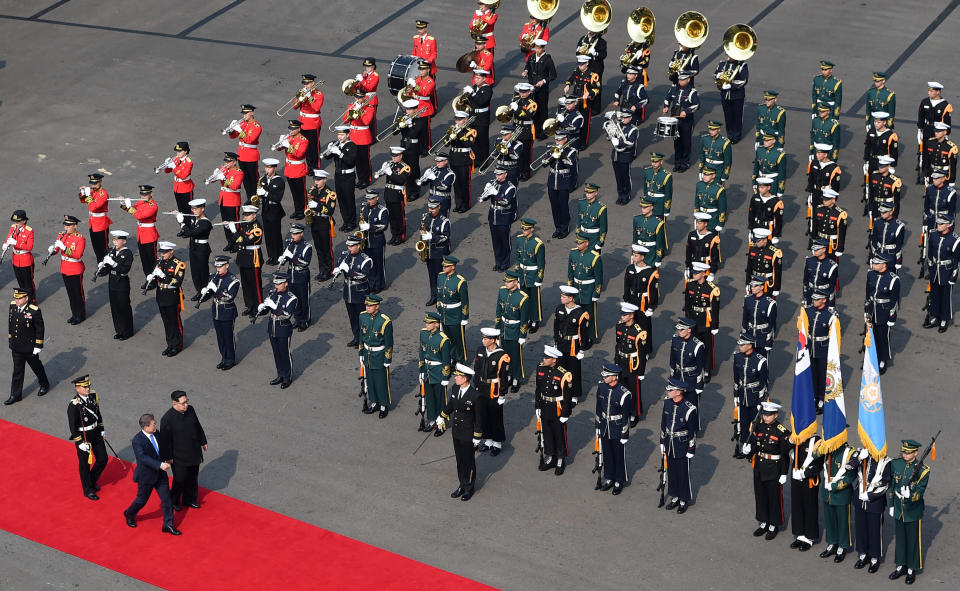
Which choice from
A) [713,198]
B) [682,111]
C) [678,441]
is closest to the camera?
[678,441]

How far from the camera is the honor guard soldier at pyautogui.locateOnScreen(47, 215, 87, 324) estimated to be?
23.5 m

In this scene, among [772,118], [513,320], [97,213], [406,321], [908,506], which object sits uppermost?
[772,118]

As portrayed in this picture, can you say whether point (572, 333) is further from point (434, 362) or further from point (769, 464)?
point (769, 464)

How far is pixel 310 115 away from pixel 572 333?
9.38m

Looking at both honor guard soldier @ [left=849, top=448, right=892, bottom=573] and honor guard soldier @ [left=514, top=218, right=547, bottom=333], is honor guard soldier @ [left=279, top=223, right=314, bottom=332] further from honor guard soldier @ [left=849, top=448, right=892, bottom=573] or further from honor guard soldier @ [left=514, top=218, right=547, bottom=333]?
honor guard soldier @ [left=849, top=448, right=892, bottom=573]

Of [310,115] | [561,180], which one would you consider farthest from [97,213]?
[561,180]

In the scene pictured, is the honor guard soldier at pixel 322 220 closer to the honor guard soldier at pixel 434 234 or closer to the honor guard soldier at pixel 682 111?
the honor guard soldier at pixel 434 234

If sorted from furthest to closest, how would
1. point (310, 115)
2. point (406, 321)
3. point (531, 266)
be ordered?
point (310, 115) < point (406, 321) < point (531, 266)

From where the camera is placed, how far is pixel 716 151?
84.5 feet

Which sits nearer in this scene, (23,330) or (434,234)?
(23,330)

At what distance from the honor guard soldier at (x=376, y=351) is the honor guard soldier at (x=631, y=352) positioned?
314cm

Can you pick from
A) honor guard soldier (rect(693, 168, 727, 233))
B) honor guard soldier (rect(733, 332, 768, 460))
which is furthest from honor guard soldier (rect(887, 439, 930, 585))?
honor guard soldier (rect(693, 168, 727, 233))

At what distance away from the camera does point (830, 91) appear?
90.4 ft

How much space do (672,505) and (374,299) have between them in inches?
196
